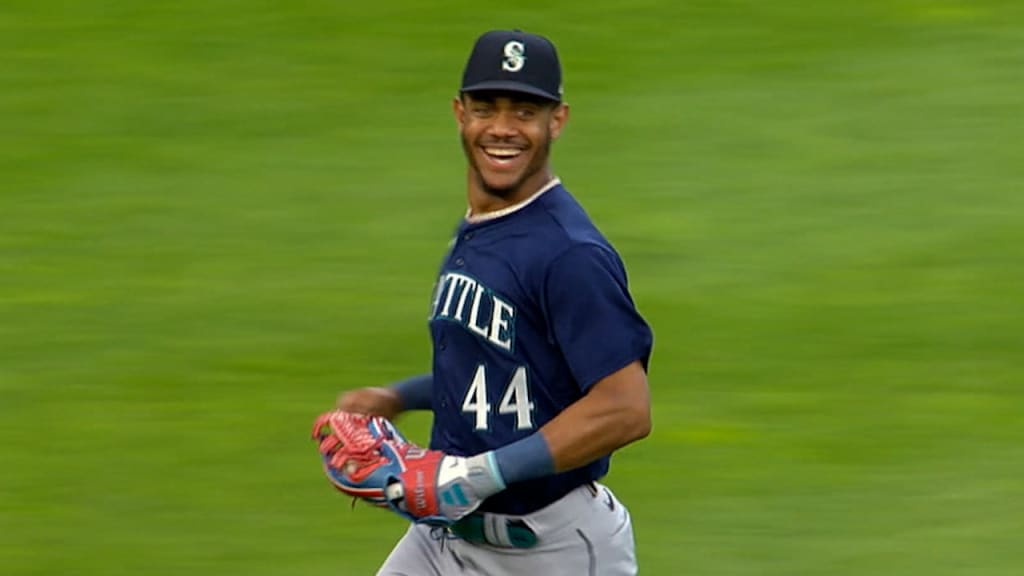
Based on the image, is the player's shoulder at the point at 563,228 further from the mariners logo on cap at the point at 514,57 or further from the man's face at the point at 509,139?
the mariners logo on cap at the point at 514,57

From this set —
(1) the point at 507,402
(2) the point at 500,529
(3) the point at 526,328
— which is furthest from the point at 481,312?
(2) the point at 500,529

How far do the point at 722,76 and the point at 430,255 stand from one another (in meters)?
2.75

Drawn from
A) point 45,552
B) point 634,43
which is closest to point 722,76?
point 634,43

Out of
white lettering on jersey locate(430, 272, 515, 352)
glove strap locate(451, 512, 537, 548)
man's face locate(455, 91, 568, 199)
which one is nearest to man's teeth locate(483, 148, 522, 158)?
man's face locate(455, 91, 568, 199)

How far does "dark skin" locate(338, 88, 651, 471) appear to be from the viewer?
200 inches

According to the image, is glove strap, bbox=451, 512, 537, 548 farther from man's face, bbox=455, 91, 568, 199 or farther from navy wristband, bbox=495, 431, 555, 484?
man's face, bbox=455, 91, 568, 199

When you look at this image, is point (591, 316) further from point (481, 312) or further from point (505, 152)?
point (505, 152)

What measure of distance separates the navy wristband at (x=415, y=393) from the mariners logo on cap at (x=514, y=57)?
0.93 meters

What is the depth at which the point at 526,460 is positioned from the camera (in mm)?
5109

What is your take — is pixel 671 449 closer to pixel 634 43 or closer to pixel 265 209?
pixel 265 209

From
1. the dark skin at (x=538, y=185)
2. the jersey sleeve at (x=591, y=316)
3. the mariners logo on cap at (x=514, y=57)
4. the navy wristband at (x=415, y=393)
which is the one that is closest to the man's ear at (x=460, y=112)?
the dark skin at (x=538, y=185)

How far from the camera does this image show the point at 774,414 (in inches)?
365

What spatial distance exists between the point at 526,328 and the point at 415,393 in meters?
0.64

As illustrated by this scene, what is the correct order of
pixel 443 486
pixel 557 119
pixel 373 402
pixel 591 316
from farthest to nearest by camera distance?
1. pixel 373 402
2. pixel 557 119
3. pixel 443 486
4. pixel 591 316
